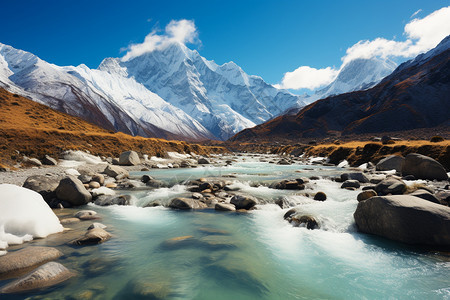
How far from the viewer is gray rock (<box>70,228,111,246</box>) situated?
25.5 feet

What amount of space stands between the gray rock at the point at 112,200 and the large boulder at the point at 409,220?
43.8ft

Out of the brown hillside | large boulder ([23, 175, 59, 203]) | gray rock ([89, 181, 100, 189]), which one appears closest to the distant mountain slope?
the brown hillside

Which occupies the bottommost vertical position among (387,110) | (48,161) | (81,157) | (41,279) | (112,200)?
(41,279)

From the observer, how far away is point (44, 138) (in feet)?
100

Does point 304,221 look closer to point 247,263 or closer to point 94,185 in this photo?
point 247,263

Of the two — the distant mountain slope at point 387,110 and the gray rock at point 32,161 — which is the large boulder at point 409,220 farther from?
the distant mountain slope at point 387,110

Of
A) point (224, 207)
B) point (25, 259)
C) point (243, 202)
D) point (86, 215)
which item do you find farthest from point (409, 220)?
point (86, 215)

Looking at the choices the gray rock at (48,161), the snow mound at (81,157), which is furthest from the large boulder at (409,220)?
the snow mound at (81,157)

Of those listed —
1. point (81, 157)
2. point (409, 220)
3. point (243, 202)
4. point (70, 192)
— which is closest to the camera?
point (409, 220)

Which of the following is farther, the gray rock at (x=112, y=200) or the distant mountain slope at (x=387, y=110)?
the distant mountain slope at (x=387, y=110)

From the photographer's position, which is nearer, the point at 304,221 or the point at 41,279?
the point at 41,279

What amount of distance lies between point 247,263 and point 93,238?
5527 mm

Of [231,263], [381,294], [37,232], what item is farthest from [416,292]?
[37,232]

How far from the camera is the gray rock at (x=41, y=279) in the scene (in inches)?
195
